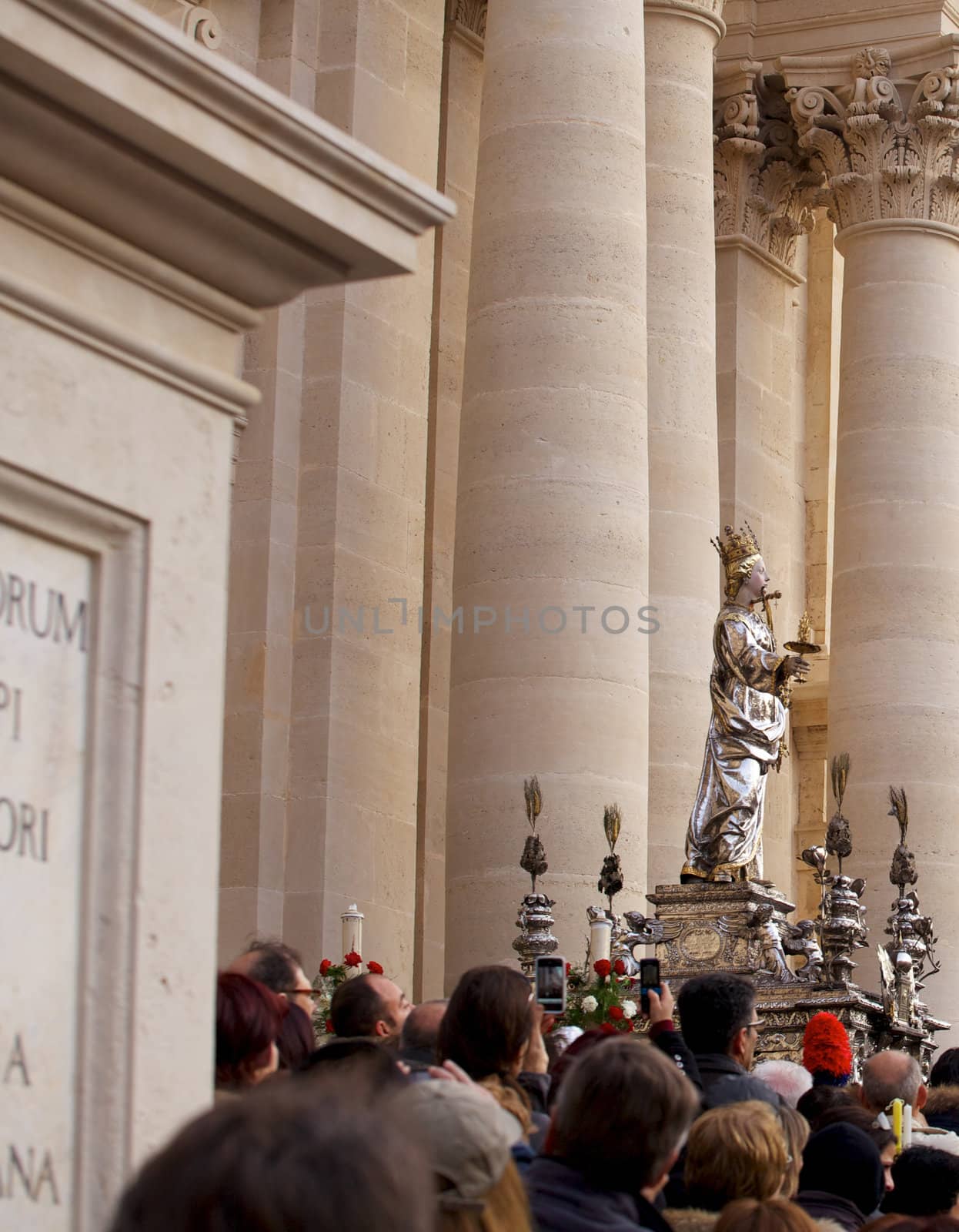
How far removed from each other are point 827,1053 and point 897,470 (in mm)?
17273

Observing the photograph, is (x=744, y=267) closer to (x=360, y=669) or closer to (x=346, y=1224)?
(x=360, y=669)

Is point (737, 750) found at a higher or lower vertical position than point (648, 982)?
higher

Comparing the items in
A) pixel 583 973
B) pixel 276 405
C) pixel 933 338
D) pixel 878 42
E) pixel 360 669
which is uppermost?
pixel 878 42

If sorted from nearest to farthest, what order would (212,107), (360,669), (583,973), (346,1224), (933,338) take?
(346,1224), (212,107), (583,973), (360,669), (933,338)

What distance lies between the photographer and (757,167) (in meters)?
30.9

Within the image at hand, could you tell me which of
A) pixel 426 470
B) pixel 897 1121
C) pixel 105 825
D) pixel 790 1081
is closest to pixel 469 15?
pixel 426 470

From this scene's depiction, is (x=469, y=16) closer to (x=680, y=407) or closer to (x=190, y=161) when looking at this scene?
(x=680, y=407)

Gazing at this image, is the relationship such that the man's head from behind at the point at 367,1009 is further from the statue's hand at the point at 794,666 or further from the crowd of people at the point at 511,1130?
the statue's hand at the point at 794,666

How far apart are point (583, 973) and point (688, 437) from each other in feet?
27.7

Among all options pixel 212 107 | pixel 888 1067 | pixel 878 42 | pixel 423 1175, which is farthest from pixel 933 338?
pixel 423 1175

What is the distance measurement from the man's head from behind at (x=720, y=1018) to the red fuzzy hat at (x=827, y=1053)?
2.33 metres

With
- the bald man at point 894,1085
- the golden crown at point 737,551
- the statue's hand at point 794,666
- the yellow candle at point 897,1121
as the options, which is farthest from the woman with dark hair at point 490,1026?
the golden crown at point 737,551

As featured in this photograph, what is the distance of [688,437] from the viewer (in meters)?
23.9

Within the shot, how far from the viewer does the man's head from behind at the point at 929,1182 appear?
752cm
